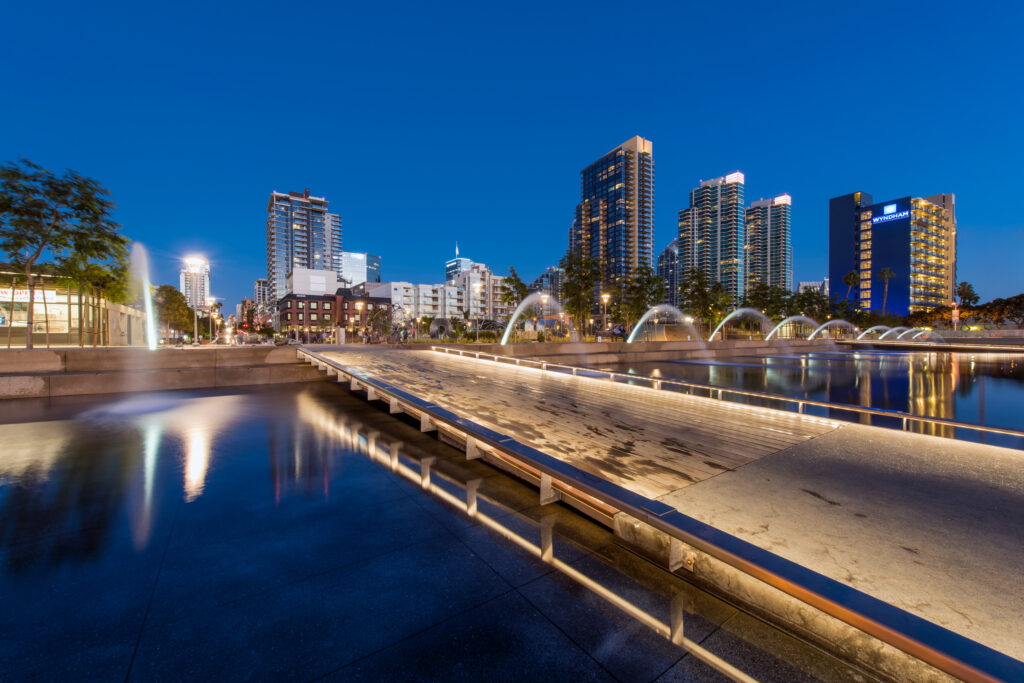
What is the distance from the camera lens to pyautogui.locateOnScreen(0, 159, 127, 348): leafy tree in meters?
14.6

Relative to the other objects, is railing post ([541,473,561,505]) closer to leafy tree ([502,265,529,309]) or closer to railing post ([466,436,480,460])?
railing post ([466,436,480,460])

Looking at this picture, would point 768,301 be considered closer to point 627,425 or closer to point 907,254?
point 627,425

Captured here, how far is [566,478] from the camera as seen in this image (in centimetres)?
404

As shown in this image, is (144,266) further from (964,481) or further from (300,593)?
(964,481)

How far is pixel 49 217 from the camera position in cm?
1545

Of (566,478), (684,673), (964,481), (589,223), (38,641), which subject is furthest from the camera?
(589,223)

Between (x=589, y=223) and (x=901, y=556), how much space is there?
191105 mm

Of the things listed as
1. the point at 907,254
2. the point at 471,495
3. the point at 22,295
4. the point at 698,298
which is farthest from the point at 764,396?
the point at 907,254

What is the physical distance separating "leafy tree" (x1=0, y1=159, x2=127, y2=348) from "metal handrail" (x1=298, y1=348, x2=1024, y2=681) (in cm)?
2174

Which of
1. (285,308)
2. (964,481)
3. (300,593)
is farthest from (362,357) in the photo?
(285,308)

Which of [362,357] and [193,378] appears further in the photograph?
[362,357]

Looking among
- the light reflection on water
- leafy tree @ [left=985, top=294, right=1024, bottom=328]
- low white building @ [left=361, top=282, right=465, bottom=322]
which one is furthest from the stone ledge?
leafy tree @ [left=985, top=294, right=1024, bottom=328]

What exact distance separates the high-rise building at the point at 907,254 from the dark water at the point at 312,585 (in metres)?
153

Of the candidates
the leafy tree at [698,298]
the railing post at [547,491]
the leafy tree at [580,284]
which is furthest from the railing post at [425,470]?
the leafy tree at [698,298]
